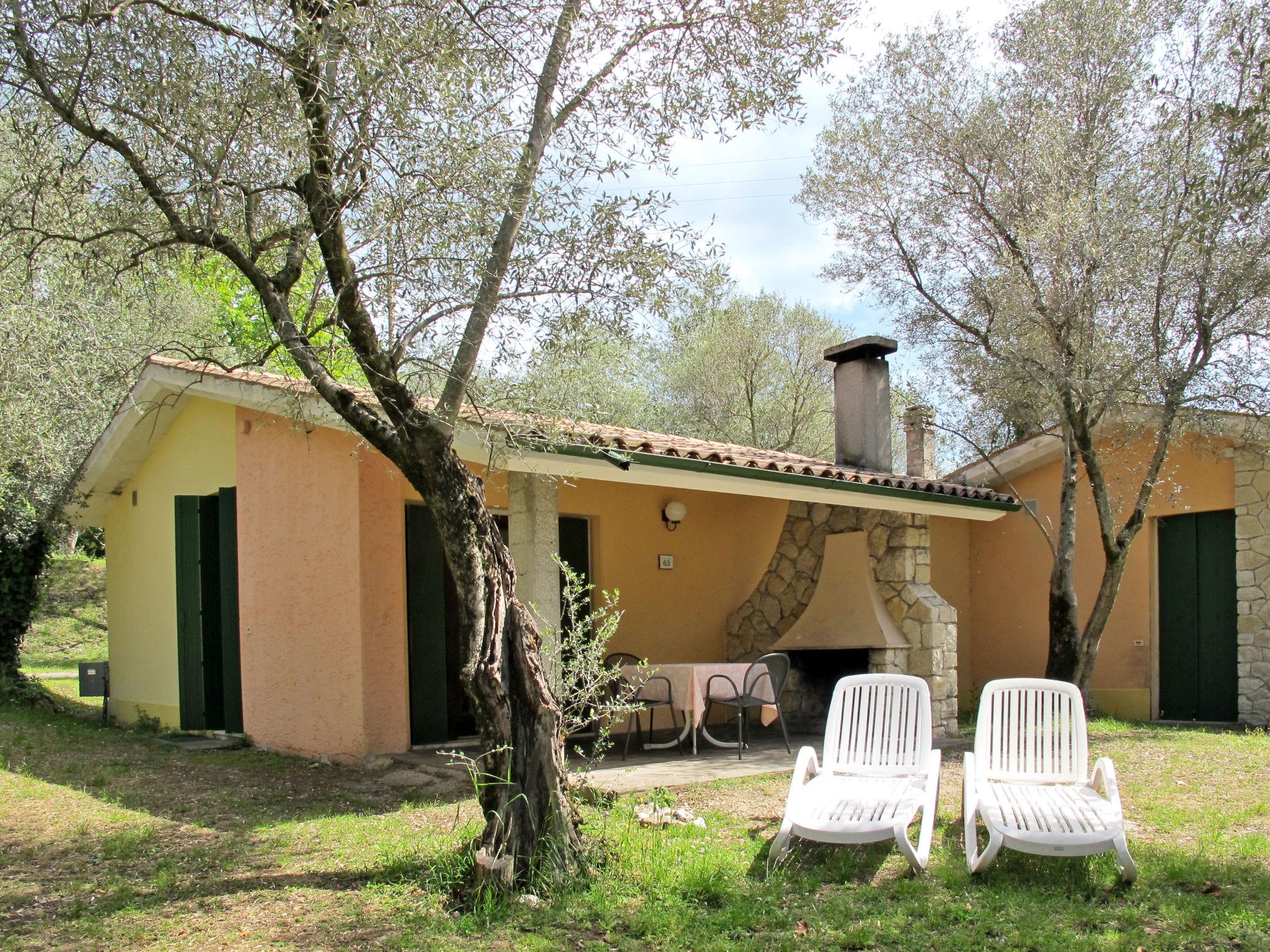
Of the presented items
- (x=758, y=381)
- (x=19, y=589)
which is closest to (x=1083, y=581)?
(x=758, y=381)

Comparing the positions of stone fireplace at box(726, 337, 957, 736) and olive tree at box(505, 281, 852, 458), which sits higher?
olive tree at box(505, 281, 852, 458)

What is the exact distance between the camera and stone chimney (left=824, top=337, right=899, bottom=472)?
1145cm

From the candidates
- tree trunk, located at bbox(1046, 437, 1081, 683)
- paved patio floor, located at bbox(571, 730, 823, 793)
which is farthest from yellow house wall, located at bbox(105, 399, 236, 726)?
tree trunk, located at bbox(1046, 437, 1081, 683)

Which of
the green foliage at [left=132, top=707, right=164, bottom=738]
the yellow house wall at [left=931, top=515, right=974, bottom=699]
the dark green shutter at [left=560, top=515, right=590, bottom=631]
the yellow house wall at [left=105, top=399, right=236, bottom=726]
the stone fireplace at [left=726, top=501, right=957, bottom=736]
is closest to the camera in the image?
the stone fireplace at [left=726, top=501, right=957, bottom=736]

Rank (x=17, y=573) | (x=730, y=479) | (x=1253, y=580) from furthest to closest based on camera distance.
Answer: (x=17, y=573)
(x=1253, y=580)
(x=730, y=479)

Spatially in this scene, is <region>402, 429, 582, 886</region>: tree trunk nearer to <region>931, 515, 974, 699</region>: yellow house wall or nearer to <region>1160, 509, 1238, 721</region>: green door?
<region>1160, 509, 1238, 721</region>: green door

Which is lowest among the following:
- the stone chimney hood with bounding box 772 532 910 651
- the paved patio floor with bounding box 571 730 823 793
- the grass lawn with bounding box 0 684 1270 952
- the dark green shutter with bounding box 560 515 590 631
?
the paved patio floor with bounding box 571 730 823 793

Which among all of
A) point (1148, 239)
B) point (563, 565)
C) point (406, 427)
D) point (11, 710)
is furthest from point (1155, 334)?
point (11, 710)

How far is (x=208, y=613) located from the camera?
9.74 meters

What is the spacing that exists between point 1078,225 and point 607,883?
23.3 feet

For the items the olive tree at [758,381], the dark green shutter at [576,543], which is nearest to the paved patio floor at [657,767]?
the dark green shutter at [576,543]

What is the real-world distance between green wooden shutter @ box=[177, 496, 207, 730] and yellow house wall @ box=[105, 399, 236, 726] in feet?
0.91

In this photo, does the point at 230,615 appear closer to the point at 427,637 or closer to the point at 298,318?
the point at 427,637

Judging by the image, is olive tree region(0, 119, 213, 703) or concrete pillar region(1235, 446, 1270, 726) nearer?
concrete pillar region(1235, 446, 1270, 726)
